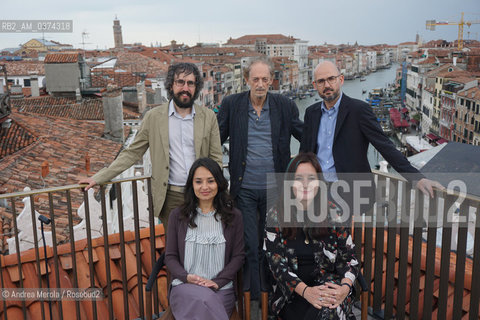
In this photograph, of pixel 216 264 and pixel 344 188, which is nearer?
pixel 216 264

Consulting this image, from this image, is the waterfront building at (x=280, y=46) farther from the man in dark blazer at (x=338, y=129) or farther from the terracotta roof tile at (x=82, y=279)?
the man in dark blazer at (x=338, y=129)

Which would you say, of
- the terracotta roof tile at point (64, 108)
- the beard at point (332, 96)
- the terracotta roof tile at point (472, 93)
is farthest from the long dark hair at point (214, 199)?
the terracotta roof tile at point (472, 93)

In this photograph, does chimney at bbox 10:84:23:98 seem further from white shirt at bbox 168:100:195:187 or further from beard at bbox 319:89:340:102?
beard at bbox 319:89:340:102

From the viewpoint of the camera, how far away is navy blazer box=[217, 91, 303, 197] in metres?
2.64

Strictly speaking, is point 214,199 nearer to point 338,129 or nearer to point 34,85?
point 338,129

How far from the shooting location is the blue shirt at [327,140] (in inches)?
100

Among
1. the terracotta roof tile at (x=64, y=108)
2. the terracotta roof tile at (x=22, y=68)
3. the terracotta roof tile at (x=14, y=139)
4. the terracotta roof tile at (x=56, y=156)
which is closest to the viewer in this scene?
the terracotta roof tile at (x=56, y=156)

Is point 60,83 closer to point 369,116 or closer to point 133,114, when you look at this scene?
point 133,114

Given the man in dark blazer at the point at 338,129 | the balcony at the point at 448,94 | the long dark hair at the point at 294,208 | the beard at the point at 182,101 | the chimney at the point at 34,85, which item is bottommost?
the balcony at the point at 448,94

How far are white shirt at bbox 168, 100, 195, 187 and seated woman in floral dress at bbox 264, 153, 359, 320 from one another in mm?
536

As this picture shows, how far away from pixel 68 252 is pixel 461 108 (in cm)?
3413

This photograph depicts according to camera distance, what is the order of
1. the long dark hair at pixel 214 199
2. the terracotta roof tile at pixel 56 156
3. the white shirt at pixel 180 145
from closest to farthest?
1. the long dark hair at pixel 214 199
2. the white shirt at pixel 180 145
3. the terracotta roof tile at pixel 56 156

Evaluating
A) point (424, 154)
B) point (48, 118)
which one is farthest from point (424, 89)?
point (48, 118)

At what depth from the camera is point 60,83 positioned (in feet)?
64.7
